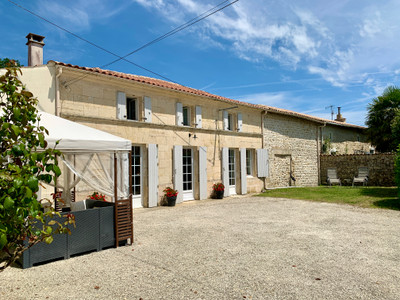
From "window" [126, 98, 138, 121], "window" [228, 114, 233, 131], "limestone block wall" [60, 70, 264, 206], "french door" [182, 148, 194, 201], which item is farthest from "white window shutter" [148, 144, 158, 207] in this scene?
"window" [228, 114, 233, 131]

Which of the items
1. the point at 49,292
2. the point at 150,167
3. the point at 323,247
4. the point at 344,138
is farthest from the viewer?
the point at 344,138

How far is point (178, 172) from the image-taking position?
10344mm

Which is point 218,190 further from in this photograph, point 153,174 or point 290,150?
point 290,150

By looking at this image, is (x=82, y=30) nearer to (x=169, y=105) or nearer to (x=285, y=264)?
(x=169, y=105)

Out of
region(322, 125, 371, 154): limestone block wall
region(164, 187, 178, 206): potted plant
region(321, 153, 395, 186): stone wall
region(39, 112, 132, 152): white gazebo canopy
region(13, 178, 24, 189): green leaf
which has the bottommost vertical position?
region(164, 187, 178, 206): potted plant

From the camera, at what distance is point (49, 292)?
3.29 meters

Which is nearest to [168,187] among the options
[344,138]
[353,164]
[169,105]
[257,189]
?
[169,105]

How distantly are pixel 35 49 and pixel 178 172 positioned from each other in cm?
581

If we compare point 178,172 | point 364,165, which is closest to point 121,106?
point 178,172

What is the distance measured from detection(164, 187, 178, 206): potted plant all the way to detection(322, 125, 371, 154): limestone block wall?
38.6 ft

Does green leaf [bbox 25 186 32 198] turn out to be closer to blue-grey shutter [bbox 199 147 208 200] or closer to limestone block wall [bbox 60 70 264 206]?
limestone block wall [bbox 60 70 264 206]

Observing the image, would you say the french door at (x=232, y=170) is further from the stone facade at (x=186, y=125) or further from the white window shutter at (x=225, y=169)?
the white window shutter at (x=225, y=169)

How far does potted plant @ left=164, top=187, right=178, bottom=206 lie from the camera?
9.85 meters

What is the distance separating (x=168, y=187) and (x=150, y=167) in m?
1.09
